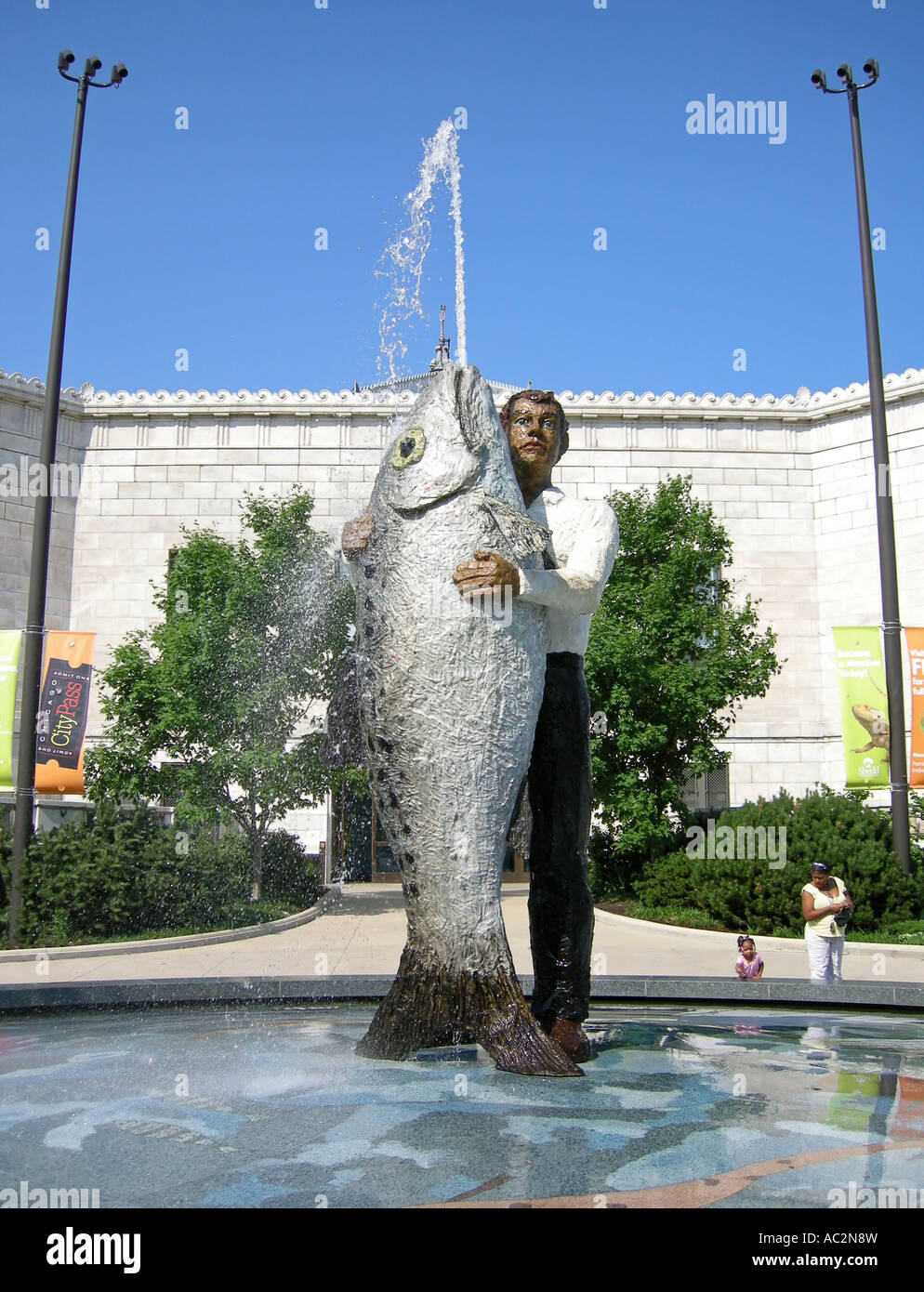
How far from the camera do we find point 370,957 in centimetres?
1227

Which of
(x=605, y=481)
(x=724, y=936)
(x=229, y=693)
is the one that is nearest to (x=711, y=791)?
(x=605, y=481)

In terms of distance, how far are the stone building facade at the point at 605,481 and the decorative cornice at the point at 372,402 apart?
42 millimetres

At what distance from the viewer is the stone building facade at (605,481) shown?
23906 millimetres

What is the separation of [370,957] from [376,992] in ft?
21.2

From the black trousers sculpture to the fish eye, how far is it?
38.6 inches

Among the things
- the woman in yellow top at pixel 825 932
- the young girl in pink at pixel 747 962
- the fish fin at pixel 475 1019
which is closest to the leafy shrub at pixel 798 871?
the young girl in pink at pixel 747 962

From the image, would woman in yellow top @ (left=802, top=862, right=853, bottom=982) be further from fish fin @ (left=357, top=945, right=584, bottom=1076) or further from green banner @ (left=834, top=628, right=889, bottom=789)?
green banner @ (left=834, top=628, right=889, bottom=789)

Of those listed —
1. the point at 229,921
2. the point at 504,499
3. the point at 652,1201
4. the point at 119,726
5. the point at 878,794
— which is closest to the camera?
the point at 652,1201

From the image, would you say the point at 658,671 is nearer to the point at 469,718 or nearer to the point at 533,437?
the point at 533,437

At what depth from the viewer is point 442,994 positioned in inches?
146

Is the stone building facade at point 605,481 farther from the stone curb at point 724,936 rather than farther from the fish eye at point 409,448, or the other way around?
the fish eye at point 409,448
